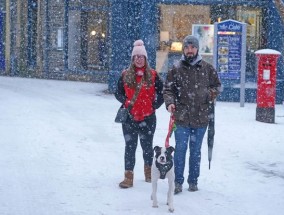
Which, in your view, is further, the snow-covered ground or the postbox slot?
the postbox slot

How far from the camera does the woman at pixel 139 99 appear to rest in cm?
726

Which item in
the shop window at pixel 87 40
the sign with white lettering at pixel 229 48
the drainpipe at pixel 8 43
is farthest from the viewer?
the drainpipe at pixel 8 43

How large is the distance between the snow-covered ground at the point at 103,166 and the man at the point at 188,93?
1.95ft

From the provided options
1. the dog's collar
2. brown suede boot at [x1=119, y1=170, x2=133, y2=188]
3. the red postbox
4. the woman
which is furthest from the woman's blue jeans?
the red postbox

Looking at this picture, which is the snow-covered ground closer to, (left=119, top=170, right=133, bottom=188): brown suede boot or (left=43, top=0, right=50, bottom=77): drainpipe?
(left=119, top=170, right=133, bottom=188): brown suede boot

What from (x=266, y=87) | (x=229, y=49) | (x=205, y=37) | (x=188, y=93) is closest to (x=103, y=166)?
(x=188, y=93)

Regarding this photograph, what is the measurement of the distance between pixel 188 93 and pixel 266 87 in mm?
6701

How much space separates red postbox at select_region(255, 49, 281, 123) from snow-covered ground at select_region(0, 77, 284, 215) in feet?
0.90

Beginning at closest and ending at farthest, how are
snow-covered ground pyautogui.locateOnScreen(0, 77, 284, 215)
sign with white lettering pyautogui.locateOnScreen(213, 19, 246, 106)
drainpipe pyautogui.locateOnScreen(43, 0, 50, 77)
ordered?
snow-covered ground pyautogui.locateOnScreen(0, 77, 284, 215) < sign with white lettering pyautogui.locateOnScreen(213, 19, 246, 106) < drainpipe pyautogui.locateOnScreen(43, 0, 50, 77)

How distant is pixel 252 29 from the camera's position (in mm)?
18078

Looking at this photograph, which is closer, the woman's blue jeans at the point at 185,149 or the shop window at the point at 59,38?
the woman's blue jeans at the point at 185,149

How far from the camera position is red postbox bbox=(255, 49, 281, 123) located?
42.9 feet

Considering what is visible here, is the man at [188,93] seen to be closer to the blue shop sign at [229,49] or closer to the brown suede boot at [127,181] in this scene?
the brown suede boot at [127,181]

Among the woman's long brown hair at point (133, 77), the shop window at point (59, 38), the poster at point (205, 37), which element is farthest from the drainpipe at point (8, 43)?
the woman's long brown hair at point (133, 77)
